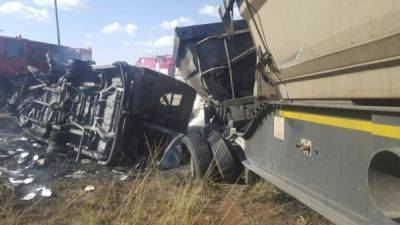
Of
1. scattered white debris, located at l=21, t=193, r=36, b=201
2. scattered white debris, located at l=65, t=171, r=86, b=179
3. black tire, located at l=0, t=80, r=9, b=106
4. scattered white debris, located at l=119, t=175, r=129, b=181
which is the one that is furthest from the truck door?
scattered white debris, located at l=21, t=193, r=36, b=201

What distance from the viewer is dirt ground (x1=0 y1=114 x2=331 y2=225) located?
13.1 ft

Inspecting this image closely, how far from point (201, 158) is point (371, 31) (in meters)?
3.38

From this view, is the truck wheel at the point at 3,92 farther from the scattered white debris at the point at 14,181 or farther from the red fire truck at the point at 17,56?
the scattered white debris at the point at 14,181

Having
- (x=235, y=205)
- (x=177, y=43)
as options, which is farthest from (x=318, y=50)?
(x=177, y=43)

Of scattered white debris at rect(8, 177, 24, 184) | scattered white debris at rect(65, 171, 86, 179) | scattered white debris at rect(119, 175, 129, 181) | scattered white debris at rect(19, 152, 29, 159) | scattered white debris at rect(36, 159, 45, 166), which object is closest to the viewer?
scattered white debris at rect(8, 177, 24, 184)

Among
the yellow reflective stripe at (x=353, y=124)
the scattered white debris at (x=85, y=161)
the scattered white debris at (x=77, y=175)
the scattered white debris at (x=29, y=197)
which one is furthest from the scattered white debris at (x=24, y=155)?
the yellow reflective stripe at (x=353, y=124)

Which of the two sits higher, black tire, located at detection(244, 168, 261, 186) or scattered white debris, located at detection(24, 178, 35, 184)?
Answer: black tire, located at detection(244, 168, 261, 186)

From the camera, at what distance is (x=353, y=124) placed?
2.54m

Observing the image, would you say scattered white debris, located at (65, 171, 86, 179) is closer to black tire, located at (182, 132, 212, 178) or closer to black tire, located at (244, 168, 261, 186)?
black tire, located at (182, 132, 212, 178)

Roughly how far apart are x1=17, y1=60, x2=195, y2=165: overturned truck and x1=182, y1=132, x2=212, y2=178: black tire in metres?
1.33

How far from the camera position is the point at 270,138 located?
4066mm

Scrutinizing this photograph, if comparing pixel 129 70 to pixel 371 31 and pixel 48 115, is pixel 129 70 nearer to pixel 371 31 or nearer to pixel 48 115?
pixel 48 115

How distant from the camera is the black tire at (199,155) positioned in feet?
17.2

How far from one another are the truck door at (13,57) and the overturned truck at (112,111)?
815cm
